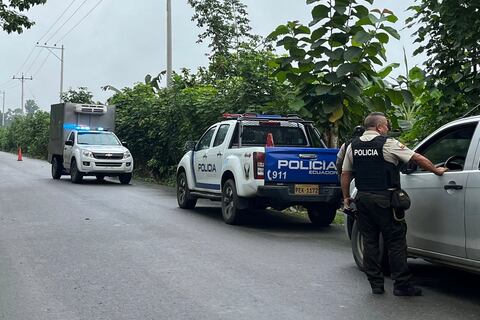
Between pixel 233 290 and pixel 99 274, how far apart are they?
164 centimetres

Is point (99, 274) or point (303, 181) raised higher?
point (303, 181)

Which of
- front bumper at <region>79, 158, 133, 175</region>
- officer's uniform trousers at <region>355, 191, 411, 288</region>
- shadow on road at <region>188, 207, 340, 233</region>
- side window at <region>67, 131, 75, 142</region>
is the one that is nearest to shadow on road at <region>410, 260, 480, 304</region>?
officer's uniform trousers at <region>355, 191, 411, 288</region>

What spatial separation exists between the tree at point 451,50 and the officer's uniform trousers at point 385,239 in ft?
13.0

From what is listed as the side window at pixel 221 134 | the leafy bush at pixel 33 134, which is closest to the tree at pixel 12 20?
the side window at pixel 221 134

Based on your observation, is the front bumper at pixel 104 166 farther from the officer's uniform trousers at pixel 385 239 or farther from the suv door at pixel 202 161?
the officer's uniform trousers at pixel 385 239

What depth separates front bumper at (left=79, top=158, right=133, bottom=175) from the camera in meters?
20.0

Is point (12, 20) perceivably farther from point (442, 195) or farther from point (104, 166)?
point (442, 195)

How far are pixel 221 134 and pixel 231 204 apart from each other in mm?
1688

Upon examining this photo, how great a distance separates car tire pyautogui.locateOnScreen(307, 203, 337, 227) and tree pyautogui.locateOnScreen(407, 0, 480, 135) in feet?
A: 8.29

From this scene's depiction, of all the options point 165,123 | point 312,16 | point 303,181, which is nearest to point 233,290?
point 303,181

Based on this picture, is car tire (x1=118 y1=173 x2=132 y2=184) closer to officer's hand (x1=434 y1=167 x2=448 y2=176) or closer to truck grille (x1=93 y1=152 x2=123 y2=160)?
truck grille (x1=93 y1=152 x2=123 y2=160)

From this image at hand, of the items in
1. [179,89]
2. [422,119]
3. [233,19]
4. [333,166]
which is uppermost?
[233,19]

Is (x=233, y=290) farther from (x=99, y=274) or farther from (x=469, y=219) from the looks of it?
(x=469, y=219)

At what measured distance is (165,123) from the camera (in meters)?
22.1
